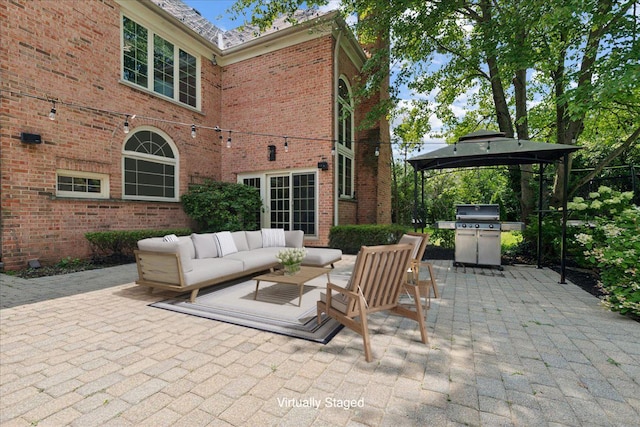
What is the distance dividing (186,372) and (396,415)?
59.4 inches

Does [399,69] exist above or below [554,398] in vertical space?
above

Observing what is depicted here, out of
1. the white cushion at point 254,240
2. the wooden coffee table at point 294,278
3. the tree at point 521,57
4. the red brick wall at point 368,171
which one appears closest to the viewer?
the wooden coffee table at point 294,278

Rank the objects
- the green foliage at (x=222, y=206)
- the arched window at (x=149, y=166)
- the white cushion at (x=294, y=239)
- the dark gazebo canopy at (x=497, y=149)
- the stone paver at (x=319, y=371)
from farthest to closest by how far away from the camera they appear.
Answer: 1. the green foliage at (x=222, y=206)
2. the arched window at (x=149, y=166)
3. the white cushion at (x=294, y=239)
4. the dark gazebo canopy at (x=497, y=149)
5. the stone paver at (x=319, y=371)

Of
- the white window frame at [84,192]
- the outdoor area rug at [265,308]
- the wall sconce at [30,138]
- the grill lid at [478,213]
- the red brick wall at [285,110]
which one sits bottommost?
the outdoor area rug at [265,308]

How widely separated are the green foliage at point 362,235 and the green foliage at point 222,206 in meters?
2.74

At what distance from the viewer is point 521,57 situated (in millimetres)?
5262

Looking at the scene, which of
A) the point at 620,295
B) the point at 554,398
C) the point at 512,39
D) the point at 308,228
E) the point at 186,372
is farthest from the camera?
the point at 308,228

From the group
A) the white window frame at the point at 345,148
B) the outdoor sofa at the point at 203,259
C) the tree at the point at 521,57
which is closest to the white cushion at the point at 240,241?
the outdoor sofa at the point at 203,259

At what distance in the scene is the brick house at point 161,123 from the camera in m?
5.61

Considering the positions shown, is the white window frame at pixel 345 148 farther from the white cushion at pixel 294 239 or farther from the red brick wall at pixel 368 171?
the white cushion at pixel 294 239

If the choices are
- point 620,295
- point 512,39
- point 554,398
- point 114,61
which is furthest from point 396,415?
point 114,61

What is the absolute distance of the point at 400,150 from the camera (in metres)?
13.1

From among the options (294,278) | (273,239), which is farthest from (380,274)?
(273,239)

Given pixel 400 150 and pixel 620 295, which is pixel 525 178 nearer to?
pixel 620 295
